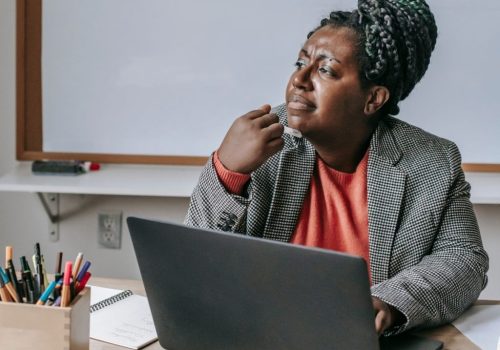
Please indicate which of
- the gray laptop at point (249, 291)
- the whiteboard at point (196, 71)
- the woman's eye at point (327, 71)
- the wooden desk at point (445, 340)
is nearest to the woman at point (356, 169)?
the woman's eye at point (327, 71)

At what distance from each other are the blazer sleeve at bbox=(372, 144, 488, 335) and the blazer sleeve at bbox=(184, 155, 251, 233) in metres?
0.28

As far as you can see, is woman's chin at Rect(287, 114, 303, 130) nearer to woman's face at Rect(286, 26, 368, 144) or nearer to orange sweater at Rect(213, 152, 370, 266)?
woman's face at Rect(286, 26, 368, 144)

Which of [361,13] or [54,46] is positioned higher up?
[361,13]

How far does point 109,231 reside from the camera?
8.51 ft

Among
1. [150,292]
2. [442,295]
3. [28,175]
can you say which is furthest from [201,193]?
[28,175]

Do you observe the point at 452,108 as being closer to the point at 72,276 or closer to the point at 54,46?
the point at 54,46

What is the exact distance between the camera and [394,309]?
1.22 m

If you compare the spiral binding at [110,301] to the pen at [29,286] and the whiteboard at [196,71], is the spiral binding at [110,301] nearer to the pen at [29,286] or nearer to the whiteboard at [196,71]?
the pen at [29,286]

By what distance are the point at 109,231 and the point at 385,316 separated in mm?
1570

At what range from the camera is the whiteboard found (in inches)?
94.9

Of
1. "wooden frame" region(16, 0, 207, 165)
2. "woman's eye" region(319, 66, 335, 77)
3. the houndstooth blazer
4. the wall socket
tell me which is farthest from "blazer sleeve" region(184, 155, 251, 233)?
the wall socket

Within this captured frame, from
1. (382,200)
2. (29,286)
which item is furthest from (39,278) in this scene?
(382,200)

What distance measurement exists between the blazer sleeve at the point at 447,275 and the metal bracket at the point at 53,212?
4.77 ft

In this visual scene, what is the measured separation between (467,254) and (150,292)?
0.63 meters
